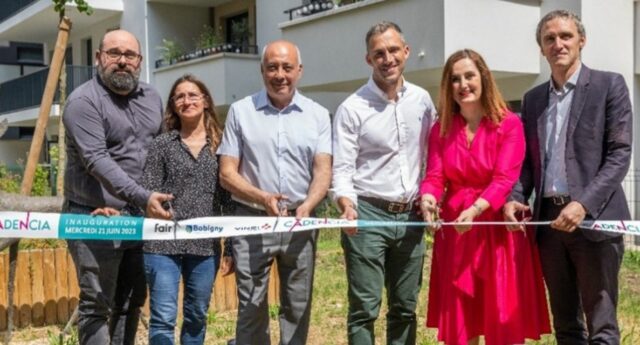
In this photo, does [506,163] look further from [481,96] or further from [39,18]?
[39,18]

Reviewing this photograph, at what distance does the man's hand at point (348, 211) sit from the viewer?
13.8 feet

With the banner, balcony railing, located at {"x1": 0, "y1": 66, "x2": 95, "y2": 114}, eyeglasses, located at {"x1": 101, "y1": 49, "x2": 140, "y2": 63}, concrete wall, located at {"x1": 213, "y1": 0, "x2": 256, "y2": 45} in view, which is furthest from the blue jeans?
balcony railing, located at {"x1": 0, "y1": 66, "x2": 95, "y2": 114}

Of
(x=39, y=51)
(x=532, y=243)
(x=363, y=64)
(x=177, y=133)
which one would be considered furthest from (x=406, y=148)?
(x=39, y=51)

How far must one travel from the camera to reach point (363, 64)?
1212 centimetres

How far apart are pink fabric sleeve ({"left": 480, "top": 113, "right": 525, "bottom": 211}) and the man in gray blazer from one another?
0.11 metres

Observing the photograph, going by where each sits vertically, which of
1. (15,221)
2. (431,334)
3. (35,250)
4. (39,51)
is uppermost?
(39,51)

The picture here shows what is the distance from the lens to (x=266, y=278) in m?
4.34

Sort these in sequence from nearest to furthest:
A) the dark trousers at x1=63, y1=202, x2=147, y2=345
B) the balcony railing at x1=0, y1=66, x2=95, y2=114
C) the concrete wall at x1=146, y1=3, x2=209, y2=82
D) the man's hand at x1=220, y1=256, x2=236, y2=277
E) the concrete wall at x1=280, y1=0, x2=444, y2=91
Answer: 1. the dark trousers at x1=63, y1=202, x2=147, y2=345
2. the man's hand at x1=220, y1=256, x2=236, y2=277
3. the concrete wall at x1=280, y1=0, x2=444, y2=91
4. the concrete wall at x1=146, y1=3, x2=209, y2=82
5. the balcony railing at x1=0, y1=66, x2=95, y2=114

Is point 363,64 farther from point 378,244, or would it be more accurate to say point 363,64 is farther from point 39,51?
point 39,51

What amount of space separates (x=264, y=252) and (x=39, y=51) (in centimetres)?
2866

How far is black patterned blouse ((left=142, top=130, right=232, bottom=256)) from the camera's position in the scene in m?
4.39

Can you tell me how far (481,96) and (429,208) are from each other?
2.41 feet

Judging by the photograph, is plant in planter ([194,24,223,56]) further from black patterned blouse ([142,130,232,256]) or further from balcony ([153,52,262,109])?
black patterned blouse ([142,130,232,256])

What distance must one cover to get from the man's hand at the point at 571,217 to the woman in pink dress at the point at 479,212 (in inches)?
13.3
